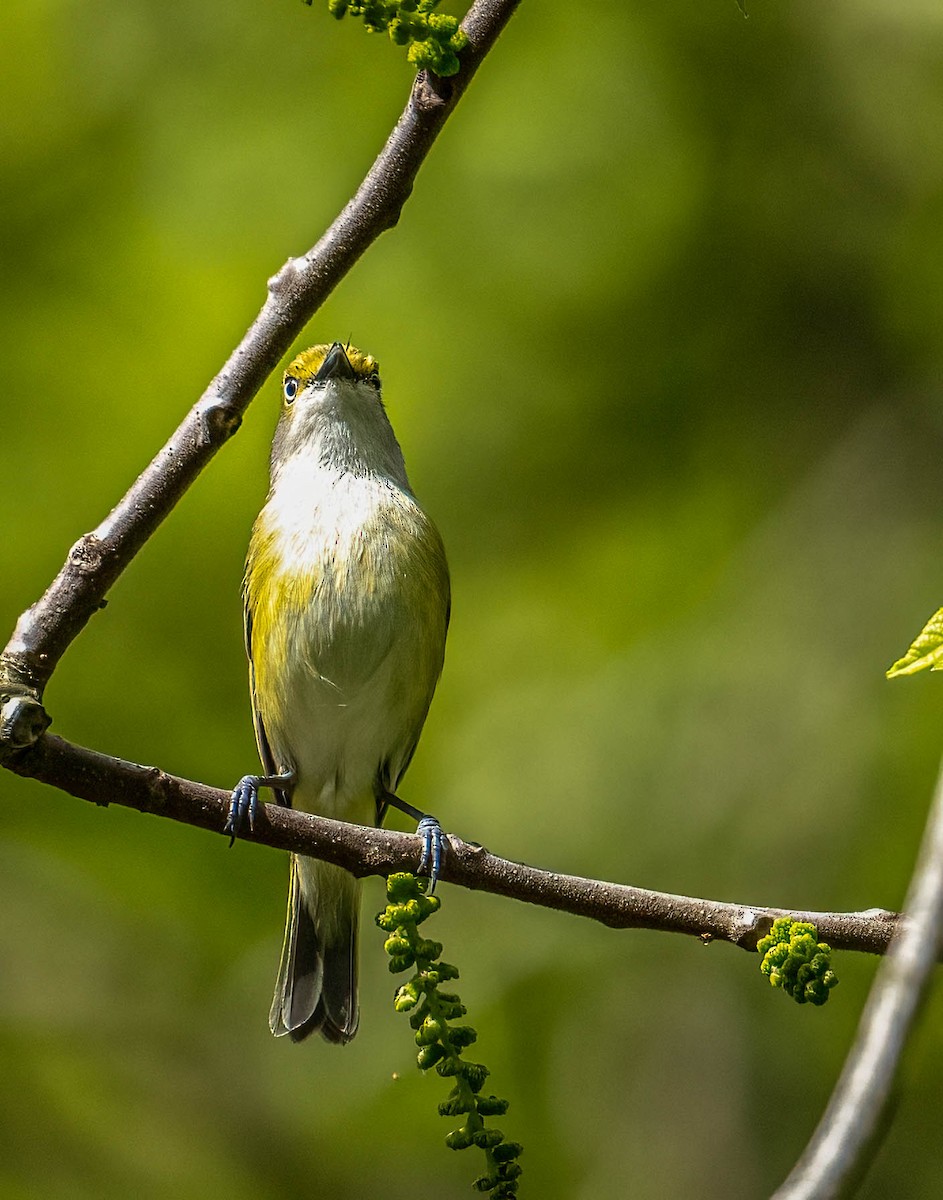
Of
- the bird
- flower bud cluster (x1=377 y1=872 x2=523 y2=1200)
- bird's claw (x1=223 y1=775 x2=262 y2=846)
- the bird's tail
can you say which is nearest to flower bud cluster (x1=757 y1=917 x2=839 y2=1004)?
flower bud cluster (x1=377 y1=872 x2=523 y2=1200)

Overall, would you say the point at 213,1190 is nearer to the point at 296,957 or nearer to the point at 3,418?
the point at 296,957

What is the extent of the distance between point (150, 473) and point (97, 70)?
3694 mm

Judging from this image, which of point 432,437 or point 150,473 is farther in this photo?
point 432,437

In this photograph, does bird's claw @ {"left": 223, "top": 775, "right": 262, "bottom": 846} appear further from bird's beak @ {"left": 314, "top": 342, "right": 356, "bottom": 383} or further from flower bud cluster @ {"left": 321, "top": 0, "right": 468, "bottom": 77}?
bird's beak @ {"left": 314, "top": 342, "right": 356, "bottom": 383}

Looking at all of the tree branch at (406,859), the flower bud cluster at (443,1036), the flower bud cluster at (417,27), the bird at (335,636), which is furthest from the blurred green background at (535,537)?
the flower bud cluster at (417,27)

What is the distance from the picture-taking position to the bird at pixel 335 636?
4.77 meters

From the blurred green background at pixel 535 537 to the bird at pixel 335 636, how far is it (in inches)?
17.0

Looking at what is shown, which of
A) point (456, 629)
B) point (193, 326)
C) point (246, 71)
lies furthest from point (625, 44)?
point (456, 629)

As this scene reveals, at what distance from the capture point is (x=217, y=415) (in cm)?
302

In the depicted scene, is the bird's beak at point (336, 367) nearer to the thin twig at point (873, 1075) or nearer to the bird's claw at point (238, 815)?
the bird's claw at point (238, 815)

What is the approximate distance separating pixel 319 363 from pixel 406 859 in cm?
293

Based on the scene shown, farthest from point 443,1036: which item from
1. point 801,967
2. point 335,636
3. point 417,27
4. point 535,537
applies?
point 535,537

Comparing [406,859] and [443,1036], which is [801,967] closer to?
[443,1036]

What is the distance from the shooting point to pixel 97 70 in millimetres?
6051
